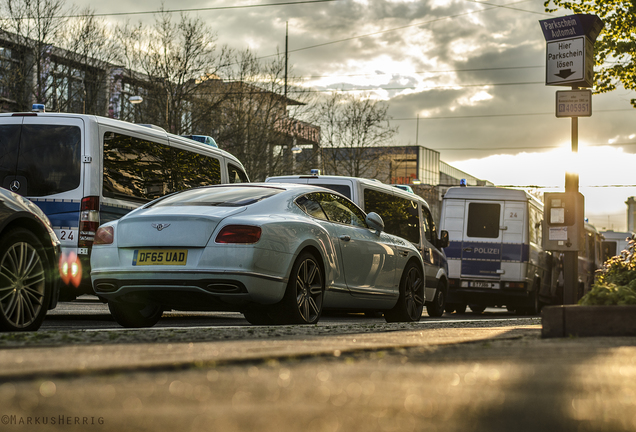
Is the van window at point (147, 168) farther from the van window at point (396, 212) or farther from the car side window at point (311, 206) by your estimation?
the car side window at point (311, 206)

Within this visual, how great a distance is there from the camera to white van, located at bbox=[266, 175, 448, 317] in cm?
1311

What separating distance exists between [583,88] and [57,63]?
967 inches

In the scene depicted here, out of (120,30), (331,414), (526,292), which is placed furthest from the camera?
(120,30)

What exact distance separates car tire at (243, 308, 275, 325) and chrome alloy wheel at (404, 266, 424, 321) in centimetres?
287

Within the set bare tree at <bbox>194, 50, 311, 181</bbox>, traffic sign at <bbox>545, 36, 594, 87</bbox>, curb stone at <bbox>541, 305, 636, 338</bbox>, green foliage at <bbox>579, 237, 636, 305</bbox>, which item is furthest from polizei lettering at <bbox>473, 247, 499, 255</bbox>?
bare tree at <bbox>194, 50, 311, 181</bbox>

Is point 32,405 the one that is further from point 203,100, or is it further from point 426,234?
point 203,100

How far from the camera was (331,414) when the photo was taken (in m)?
2.24

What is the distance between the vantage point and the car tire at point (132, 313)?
7777 mm

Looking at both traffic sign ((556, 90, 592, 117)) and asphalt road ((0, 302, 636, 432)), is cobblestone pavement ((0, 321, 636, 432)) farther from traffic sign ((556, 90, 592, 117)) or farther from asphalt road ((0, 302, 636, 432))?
traffic sign ((556, 90, 592, 117))

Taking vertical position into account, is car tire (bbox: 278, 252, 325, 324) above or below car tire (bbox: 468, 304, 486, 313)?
above

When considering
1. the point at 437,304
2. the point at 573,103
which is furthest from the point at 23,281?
the point at 437,304

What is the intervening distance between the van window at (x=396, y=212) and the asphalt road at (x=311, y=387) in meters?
9.24

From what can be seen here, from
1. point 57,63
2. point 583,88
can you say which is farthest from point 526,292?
point 57,63

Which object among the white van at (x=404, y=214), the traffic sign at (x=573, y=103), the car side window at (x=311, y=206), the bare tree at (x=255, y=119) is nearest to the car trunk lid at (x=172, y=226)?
the car side window at (x=311, y=206)
